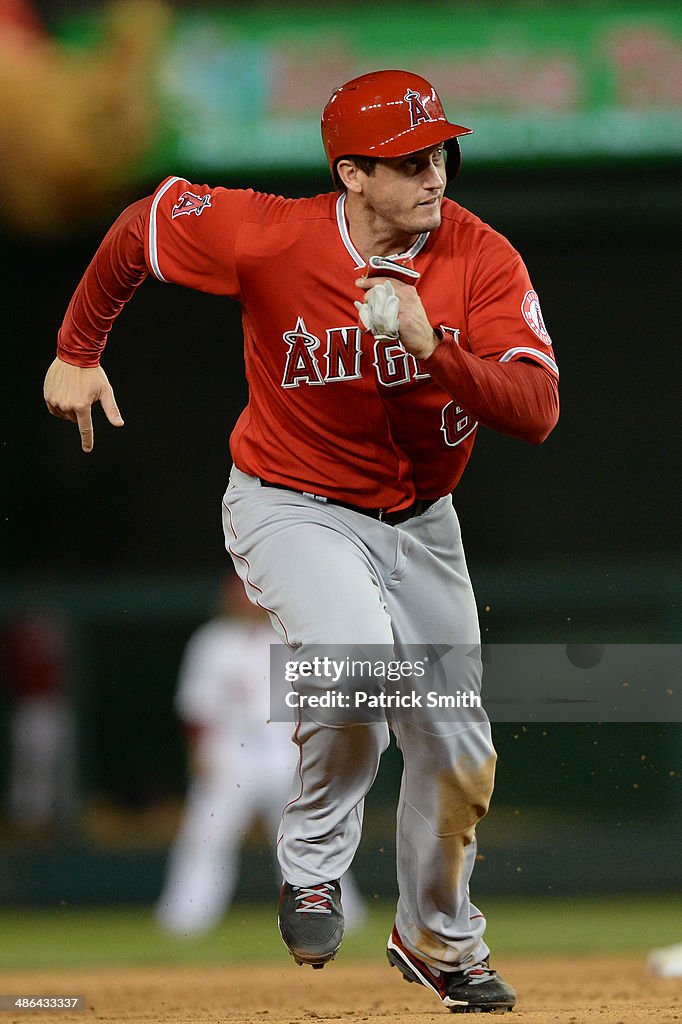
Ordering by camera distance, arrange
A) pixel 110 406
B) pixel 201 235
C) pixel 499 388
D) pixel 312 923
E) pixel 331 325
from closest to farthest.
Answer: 1. pixel 499 388
2. pixel 312 923
3. pixel 331 325
4. pixel 201 235
5. pixel 110 406

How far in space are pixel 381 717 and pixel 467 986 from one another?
75 centimetres

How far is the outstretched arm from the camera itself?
3361mm

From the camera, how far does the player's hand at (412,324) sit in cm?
265

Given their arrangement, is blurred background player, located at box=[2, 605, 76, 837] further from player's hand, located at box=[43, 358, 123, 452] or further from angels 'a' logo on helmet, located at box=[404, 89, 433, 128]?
angels 'a' logo on helmet, located at box=[404, 89, 433, 128]

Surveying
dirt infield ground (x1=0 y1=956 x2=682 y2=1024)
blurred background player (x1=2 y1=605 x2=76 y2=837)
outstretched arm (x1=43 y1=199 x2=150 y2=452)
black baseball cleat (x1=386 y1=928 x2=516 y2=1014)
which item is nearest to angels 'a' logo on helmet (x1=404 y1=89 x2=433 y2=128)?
outstretched arm (x1=43 y1=199 x2=150 y2=452)

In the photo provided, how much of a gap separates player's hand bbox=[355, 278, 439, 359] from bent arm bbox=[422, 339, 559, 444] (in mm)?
22

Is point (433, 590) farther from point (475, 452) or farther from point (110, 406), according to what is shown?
point (475, 452)

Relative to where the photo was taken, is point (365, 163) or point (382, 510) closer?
point (365, 163)

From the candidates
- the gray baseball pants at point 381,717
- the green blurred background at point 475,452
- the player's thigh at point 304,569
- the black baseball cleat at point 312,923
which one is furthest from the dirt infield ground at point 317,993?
the player's thigh at point 304,569

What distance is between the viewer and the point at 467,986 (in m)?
3.29

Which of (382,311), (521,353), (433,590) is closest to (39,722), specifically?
(433,590)

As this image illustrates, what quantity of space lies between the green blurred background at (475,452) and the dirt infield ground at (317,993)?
0.96m

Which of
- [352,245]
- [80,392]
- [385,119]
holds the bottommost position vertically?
[80,392]

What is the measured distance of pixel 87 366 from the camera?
3.40m
